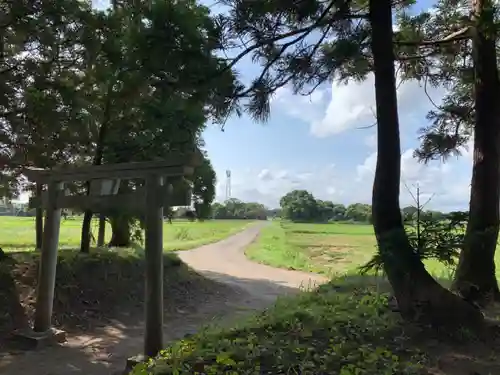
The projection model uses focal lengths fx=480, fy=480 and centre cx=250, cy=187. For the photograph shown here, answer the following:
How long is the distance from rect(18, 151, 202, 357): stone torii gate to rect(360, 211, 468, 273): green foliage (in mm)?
1929

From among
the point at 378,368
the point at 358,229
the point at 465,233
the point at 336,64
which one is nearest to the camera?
the point at 378,368

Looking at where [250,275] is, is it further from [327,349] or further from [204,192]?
[327,349]

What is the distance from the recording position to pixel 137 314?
771 cm

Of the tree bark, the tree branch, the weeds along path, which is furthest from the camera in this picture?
the weeds along path

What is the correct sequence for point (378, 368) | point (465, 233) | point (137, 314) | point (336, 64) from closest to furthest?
point (378, 368) < point (336, 64) < point (465, 233) < point (137, 314)

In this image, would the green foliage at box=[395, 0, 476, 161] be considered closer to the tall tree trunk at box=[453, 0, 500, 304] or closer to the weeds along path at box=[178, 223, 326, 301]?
the tall tree trunk at box=[453, 0, 500, 304]

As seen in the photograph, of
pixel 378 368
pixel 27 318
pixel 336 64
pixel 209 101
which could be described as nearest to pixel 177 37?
pixel 209 101

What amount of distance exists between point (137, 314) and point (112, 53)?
4.71 m

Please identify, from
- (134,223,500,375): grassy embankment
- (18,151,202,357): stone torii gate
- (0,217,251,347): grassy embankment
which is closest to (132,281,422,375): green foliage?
(134,223,500,375): grassy embankment

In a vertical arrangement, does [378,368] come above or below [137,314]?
above

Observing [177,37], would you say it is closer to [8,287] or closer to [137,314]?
[8,287]

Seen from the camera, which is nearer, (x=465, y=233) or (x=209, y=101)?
(x=209, y=101)

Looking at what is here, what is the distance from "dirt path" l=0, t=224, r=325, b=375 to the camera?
493 cm

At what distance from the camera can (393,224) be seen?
4000 millimetres
